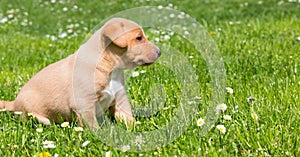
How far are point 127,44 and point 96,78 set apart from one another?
0.30 m

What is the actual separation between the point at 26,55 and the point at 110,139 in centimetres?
331

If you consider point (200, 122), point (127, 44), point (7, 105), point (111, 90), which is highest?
point (127, 44)

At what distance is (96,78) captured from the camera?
326 centimetres

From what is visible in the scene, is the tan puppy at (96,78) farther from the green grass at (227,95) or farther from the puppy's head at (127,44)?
the green grass at (227,95)

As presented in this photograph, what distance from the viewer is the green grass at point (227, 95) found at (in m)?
2.93

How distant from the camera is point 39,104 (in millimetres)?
3535

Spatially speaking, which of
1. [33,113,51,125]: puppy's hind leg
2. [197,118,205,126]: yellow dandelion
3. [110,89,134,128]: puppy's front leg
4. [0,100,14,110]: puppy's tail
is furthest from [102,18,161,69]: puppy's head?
[0,100,14,110]: puppy's tail

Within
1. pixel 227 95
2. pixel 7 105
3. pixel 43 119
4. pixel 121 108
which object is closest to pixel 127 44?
pixel 121 108

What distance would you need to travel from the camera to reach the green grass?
2930mm

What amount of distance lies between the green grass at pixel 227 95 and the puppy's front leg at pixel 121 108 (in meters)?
0.12

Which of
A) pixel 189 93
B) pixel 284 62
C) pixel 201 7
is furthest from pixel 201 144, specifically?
pixel 201 7

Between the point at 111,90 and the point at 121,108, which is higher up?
the point at 111,90

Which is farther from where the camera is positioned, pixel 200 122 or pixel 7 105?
pixel 7 105

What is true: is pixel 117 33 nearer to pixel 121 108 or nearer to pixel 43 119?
pixel 121 108
